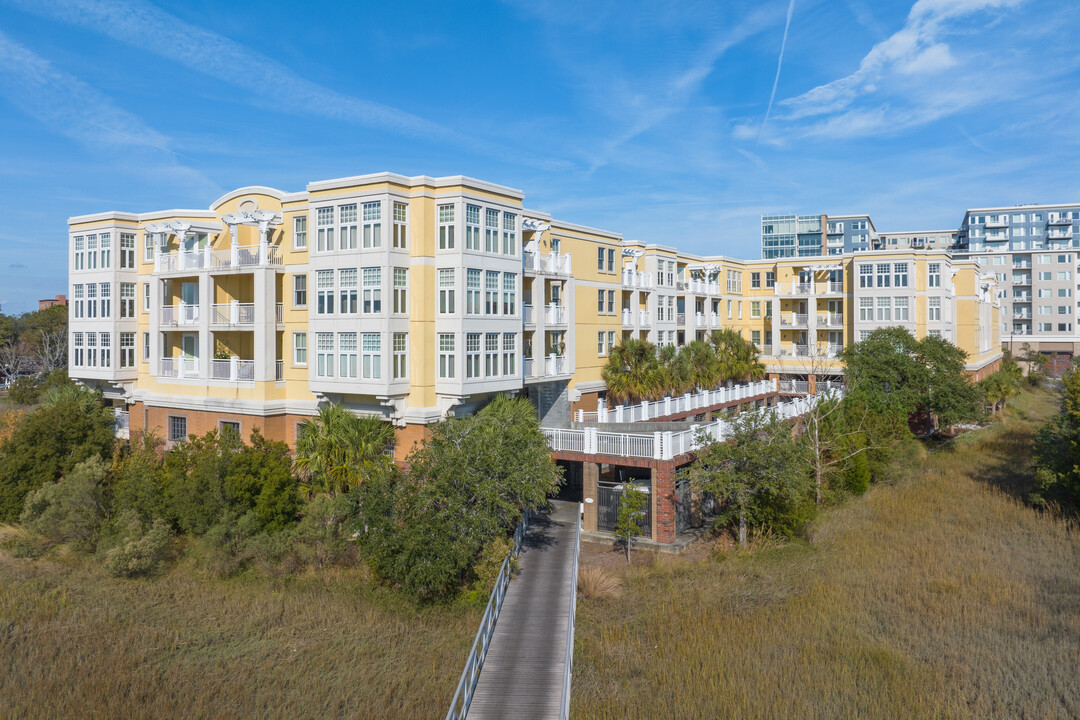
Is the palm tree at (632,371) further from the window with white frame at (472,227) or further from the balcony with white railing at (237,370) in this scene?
the balcony with white railing at (237,370)

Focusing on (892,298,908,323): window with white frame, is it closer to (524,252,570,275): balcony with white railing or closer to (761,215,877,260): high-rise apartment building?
(524,252,570,275): balcony with white railing

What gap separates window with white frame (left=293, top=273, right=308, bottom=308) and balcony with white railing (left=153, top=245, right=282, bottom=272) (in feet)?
3.84

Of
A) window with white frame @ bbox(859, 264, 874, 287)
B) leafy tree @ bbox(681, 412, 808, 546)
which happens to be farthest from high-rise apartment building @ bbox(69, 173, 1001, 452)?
window with white frame @ bbox(859, 264, 874, 287)

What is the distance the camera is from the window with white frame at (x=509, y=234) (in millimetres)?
29719

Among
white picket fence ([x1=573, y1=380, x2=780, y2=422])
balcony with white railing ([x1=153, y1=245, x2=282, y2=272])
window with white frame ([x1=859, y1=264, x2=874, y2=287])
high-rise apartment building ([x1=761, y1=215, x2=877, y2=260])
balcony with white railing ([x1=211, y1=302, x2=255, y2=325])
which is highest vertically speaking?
high-rise apartment building ([x1=761, y1=215, x2=877, y2=260])

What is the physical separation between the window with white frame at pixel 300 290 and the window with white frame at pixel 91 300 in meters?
13.5

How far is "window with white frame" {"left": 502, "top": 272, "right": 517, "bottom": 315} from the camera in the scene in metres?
29.9

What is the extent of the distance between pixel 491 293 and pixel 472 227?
276cm

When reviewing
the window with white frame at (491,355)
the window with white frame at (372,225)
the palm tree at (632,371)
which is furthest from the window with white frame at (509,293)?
the palm tree at (632,371)

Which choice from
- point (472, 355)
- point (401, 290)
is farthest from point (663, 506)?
point (401, 290)

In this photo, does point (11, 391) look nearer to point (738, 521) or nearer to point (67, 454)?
point (67, 454)

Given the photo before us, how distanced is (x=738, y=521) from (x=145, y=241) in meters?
30.8

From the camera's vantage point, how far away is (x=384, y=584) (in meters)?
22.8

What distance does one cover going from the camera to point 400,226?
2795 cm
